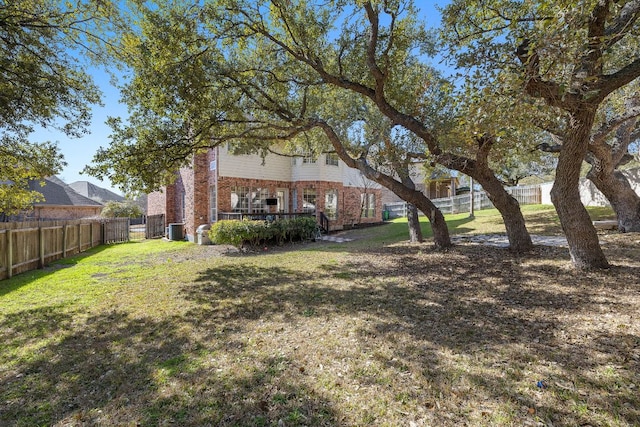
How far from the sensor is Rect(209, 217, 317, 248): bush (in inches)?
456

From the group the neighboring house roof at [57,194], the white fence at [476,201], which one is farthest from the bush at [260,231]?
the neighboring house roof at [57,194]

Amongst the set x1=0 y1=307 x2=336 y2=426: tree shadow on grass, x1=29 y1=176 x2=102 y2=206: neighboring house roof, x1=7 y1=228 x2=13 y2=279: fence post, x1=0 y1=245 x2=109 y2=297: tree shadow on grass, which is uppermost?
x1=29 y1=176 x2=102 y2=206: neighboring house roof

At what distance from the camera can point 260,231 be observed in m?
12.3

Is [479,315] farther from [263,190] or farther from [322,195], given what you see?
[322,195]

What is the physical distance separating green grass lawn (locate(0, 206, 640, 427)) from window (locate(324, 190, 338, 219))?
11478 millimetres

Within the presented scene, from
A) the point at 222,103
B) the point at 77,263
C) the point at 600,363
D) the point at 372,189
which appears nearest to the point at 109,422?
the point at 600,363

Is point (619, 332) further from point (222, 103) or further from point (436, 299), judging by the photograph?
point (222, 103)

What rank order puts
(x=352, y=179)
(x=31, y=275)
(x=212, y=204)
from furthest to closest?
(x=352, y=179) < (x=212, y=204) < (x=31, y=275)

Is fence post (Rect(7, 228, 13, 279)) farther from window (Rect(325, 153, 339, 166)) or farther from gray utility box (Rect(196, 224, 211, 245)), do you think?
window (Rect(325, 153, 339, 166))

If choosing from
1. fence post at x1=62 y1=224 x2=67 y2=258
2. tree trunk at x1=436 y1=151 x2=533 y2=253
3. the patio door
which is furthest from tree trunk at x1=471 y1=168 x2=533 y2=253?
fence post at x1=62 y1=224 x2=67 y2=258

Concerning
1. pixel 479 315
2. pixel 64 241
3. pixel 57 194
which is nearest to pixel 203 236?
pixel 64 241

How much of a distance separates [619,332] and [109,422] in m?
5.38

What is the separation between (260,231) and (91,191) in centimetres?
3732

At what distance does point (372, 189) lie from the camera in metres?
21.5
